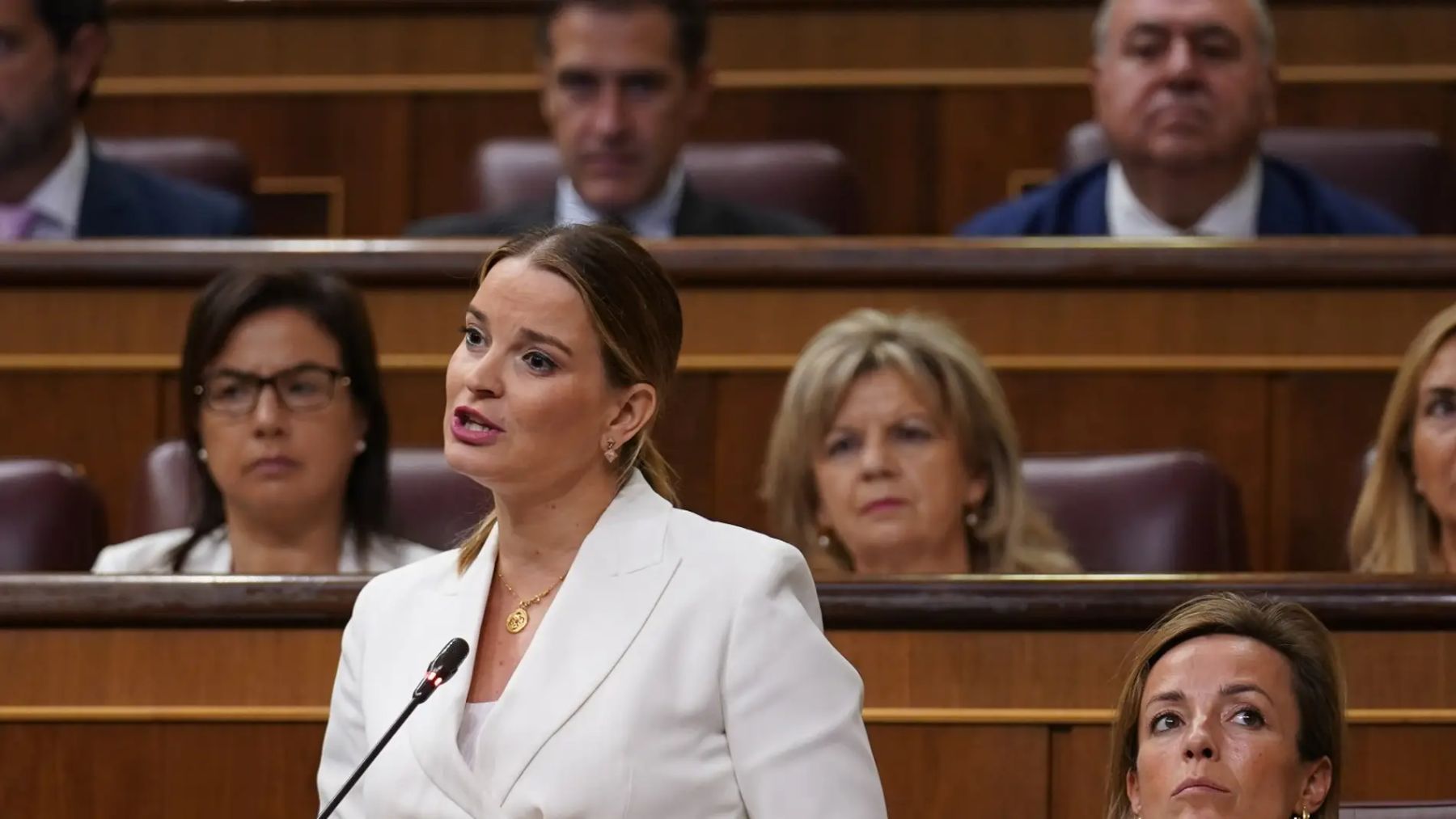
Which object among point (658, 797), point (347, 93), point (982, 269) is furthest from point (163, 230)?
point (658, 797)

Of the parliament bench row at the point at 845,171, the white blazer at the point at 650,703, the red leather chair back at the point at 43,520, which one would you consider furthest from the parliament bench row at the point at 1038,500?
the white blazer at the point at 650,703

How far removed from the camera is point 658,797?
0.88m

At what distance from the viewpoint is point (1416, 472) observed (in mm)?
1463

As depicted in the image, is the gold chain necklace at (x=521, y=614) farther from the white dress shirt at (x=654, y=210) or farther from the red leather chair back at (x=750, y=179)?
the red leather chair back at (x=750, y=179)

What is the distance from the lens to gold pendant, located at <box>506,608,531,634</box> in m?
0.95

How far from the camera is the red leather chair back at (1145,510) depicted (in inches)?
60.3

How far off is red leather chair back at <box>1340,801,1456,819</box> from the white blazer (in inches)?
10.6

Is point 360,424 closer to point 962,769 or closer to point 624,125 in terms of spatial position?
point 624,125

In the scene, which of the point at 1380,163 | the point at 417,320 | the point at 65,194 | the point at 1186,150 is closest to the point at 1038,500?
the point at 1186,150

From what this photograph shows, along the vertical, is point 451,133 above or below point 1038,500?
above

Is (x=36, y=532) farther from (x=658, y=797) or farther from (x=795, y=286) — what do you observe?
(x=658, y=797)

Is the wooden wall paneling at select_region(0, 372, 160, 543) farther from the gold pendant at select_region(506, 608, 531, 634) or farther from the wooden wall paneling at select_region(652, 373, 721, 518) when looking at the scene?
the gold pendant at select_region(506, 608, 531, 634)

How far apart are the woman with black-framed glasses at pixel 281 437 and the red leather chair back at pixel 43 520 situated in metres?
0.04

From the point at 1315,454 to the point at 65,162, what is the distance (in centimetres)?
107
